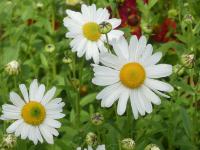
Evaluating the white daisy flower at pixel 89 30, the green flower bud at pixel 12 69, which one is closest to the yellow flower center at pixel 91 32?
the white daisy flower at pixel 89 30

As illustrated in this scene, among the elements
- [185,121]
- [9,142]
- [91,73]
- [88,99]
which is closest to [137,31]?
[88,99]

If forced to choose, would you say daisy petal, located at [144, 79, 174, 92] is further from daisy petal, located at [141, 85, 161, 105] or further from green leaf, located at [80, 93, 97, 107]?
green leaf, located at [80, 93, 97, 107]

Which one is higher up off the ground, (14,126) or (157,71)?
(157,71)

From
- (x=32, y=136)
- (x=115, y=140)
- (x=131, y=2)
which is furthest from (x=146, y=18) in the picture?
(x=32, y=136)

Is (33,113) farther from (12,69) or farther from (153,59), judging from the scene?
(153,59)

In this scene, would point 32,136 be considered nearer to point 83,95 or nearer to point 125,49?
point 125,49

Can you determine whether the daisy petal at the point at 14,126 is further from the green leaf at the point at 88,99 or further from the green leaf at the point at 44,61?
the green leaf at the point at 44,61
